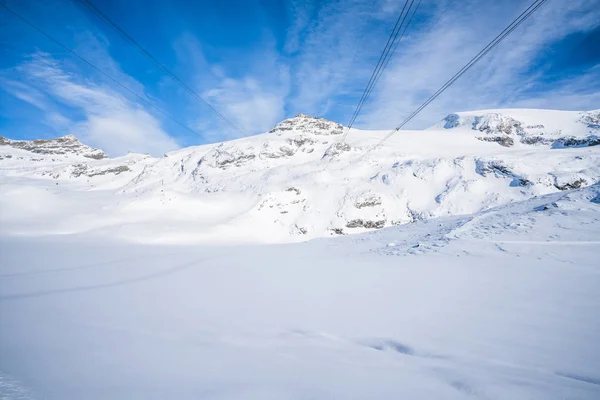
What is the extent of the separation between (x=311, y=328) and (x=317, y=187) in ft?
112

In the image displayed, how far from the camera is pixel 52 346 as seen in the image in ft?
7.90

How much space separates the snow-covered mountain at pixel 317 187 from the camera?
27172 millimetres

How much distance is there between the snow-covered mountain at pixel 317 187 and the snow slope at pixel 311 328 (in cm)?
1941

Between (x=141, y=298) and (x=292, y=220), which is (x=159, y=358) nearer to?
(x=141, y=298)

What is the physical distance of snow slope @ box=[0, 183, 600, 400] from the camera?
1979mm

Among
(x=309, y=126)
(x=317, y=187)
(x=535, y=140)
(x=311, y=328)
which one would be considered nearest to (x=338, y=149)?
(x=317, y=187)

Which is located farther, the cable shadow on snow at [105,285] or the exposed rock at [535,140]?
the exposed rock at [535,140]

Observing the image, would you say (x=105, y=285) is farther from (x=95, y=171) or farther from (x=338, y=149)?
(x=95, y=171)

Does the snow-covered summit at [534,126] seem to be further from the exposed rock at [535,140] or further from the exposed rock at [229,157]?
the exposed rock at [229,157]

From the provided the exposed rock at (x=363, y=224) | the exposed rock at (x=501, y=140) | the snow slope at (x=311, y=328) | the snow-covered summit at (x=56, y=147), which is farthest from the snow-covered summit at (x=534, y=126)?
the snow-covered summit at (x=56, y=147)

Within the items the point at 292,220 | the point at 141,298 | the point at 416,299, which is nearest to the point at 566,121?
the point at 292,220

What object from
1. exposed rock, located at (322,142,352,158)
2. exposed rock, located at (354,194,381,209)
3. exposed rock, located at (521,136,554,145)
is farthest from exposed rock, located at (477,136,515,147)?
exposed rock, located at (354,194,381,209)

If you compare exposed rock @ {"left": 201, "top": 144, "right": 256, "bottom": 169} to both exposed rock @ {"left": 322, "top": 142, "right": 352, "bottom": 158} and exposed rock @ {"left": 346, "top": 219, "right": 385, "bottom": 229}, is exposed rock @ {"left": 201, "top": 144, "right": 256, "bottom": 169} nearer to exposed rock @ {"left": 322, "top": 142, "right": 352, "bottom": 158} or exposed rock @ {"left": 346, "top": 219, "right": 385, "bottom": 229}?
exposed rock @ {"left": 322, "top": 142, "right": 352, "bottom": 158}

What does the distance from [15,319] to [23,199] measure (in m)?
38.0
